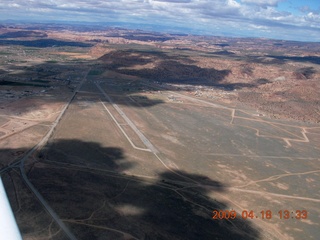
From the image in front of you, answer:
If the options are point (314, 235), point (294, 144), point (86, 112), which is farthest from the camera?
point (86, 112)

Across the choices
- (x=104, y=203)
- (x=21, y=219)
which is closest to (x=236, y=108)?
(x=104, y=203)

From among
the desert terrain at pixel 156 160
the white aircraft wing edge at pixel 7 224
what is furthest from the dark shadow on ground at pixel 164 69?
the white aircraft wing edge at pixel 7 224

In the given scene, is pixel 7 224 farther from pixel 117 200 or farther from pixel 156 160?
pixel 156 160

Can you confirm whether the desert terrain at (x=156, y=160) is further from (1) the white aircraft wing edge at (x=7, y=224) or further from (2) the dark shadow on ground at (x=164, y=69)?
(1) the white aircraft wing edge at (x=7, y=224)

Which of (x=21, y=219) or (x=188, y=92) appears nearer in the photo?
(x=21, y=219)

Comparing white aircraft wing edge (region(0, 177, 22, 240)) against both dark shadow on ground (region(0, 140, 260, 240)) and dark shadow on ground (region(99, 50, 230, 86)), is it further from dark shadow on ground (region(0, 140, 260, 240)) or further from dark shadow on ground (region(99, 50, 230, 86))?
dark shadow on ground (region(99, 50, 230, 86))

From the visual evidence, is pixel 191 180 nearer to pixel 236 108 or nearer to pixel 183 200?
pixel 183 200

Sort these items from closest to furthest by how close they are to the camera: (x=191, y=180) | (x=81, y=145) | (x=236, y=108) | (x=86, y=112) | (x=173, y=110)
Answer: (x=191, y=180), (x=81, y=145), (x=86, y=112), (x=173, y=110), (x=236, y=108)

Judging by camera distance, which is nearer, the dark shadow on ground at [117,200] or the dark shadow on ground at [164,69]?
the dark shadow on ground at [117,200]
